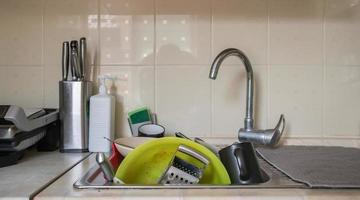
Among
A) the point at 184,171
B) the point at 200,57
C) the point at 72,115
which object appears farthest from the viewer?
the point at 200,57

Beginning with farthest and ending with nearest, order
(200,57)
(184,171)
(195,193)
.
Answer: (200,57)
(184,171)
(195,193)

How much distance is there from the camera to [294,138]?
1017 millimetres

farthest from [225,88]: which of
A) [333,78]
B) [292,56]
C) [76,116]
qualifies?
[76,116]

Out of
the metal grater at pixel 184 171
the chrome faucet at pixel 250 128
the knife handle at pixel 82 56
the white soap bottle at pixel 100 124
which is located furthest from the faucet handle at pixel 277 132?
the knife handle at pixel 82 56

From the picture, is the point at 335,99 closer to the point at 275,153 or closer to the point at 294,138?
the point at 294,138

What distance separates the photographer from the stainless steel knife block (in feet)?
2.86

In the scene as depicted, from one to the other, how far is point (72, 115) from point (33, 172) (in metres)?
0.26

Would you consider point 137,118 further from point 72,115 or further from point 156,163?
point 156,163

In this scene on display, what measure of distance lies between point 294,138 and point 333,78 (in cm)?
23

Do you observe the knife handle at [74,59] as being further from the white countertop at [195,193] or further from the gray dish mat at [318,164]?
the gray dish mat at [318,164]

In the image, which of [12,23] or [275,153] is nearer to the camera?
[275,153]

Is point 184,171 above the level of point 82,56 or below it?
below

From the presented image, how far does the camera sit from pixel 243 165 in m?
0.62

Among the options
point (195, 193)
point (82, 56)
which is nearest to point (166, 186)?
point (195, 193)
